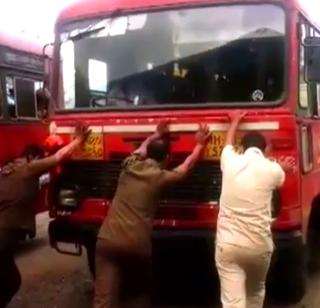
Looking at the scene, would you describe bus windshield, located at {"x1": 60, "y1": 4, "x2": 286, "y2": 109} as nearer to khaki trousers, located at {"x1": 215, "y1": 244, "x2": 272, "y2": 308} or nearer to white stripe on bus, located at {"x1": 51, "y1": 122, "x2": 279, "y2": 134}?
white stripe on bus, located at {"x1": 51, "y1": 122, "x2": 279, "y2": 134}

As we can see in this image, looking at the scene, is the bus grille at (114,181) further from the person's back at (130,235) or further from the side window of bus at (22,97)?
the side window of bus at (22,97)

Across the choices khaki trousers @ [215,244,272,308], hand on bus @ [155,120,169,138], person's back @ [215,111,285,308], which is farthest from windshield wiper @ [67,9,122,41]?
khaki trousers @ [215,244,272,308]

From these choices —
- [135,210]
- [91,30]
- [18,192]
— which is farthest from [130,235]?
[91,30]

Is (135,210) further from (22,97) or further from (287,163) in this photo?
(22,97)

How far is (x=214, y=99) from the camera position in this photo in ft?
19.3

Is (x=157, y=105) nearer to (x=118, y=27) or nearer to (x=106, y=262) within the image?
(x=118, y=27)

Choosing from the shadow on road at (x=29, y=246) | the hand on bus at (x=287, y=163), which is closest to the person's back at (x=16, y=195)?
the hand on bus at (x=287, y=163)

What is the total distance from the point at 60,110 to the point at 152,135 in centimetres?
106

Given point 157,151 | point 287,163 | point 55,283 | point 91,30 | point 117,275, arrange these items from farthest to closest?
1. point 55,283
2. point 91,30
3. point 287,163
4. point 157,151
5. point 117,275

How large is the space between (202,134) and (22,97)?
4209mm

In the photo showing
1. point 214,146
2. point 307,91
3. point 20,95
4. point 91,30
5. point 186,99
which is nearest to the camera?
point 214,146

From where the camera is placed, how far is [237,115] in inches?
221

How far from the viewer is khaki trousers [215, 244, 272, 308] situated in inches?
193

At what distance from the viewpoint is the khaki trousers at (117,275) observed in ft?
16.5
